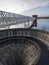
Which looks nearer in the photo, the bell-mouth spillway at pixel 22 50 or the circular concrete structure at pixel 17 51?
the bell-mouth spillway at pixel 22 50

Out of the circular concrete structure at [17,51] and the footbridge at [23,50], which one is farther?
the circular concrete structure at [17,51]

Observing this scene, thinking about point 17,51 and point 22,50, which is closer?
point 17,51

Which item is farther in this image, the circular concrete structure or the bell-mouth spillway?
the circular concrete structure

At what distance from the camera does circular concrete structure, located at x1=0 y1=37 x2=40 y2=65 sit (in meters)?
16.7

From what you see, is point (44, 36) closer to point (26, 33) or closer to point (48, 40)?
point (48, 40)

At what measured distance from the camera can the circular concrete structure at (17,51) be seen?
656 inches

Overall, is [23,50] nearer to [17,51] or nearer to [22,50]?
[22,50]

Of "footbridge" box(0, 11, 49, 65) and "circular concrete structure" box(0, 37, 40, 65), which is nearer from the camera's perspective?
"footbridge" box(0, 11, 49, 65)

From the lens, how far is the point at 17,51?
61.1 ft

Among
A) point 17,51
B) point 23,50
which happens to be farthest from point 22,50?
point 17,51

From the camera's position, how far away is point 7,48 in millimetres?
18906

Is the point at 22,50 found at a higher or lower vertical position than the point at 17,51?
higher

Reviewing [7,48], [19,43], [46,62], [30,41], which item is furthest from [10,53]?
[46,62]

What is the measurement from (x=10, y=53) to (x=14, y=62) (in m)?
1.75
